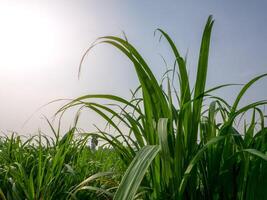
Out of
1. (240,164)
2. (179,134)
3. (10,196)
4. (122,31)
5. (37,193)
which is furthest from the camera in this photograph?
(10,196)

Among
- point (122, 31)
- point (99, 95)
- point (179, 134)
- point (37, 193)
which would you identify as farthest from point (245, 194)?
point (37, 193)

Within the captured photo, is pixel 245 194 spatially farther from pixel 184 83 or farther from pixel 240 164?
pixel 184 83

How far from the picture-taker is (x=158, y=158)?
1.04 meters

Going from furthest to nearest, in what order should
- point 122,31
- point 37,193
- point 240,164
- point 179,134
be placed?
point 37,193 < point 122,31 < point 240,164 < point 179,134

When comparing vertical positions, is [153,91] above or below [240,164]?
above

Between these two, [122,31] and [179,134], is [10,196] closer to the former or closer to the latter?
[122,31]

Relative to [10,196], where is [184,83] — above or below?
above

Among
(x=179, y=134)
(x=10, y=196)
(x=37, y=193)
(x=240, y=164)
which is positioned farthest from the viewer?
(x=10, y=196)

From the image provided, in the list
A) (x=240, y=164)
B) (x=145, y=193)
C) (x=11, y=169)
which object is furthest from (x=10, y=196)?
(x=240, y=164)

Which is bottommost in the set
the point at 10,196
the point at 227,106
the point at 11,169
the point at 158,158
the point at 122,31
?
the point at 10,196

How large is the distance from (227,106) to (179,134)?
0.40 metres

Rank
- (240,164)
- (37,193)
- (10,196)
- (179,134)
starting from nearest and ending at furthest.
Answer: (179,134)
(240,164)
(37,193)
(10,196)

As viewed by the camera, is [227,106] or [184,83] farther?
[227,106]

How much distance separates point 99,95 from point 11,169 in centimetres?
96
